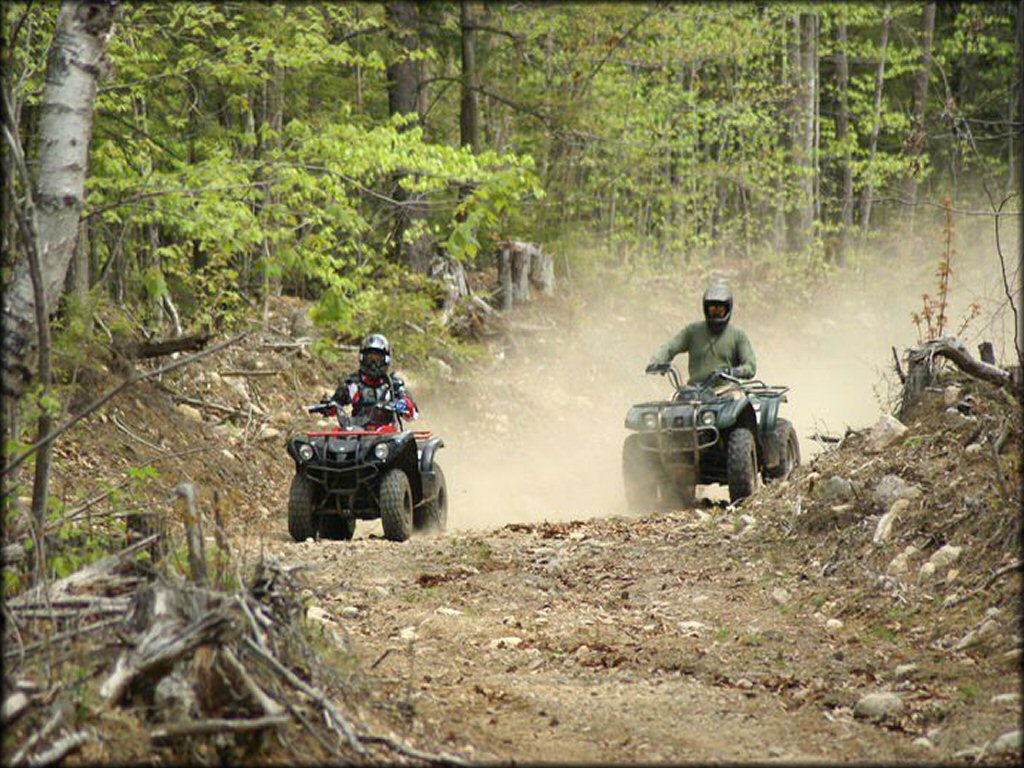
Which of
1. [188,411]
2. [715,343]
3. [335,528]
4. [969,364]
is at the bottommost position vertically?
[335,528]

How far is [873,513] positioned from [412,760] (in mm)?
4963

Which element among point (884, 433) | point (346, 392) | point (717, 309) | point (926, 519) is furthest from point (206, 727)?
point (717, 309)

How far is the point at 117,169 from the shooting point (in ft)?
31.4

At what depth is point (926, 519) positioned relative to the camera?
303 inches

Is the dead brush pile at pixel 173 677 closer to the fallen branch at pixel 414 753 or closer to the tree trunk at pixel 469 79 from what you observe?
the fallen branch at pixel 414 753

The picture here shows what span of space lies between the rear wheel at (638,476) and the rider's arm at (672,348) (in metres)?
0.87

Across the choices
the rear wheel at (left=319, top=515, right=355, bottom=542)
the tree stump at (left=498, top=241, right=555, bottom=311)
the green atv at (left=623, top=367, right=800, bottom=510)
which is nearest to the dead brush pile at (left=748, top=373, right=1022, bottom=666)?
the green atv at (left=623, top=367, right=800, bottom=510)

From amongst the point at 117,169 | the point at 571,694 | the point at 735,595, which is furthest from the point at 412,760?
the point at 117,169

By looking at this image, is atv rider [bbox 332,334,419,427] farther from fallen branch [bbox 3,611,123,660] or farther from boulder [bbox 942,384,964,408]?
fallen branch [bbox 3,611,123,660]

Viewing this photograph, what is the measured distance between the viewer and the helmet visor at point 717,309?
43.1 feet

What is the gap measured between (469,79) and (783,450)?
9.40 metres

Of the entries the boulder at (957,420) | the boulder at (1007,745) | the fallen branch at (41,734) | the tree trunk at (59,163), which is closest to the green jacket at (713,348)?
the boulder at (957,420)

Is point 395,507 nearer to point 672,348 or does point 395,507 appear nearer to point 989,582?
point 672,348

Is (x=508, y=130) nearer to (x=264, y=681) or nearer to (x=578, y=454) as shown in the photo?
(x=578, y=454)
